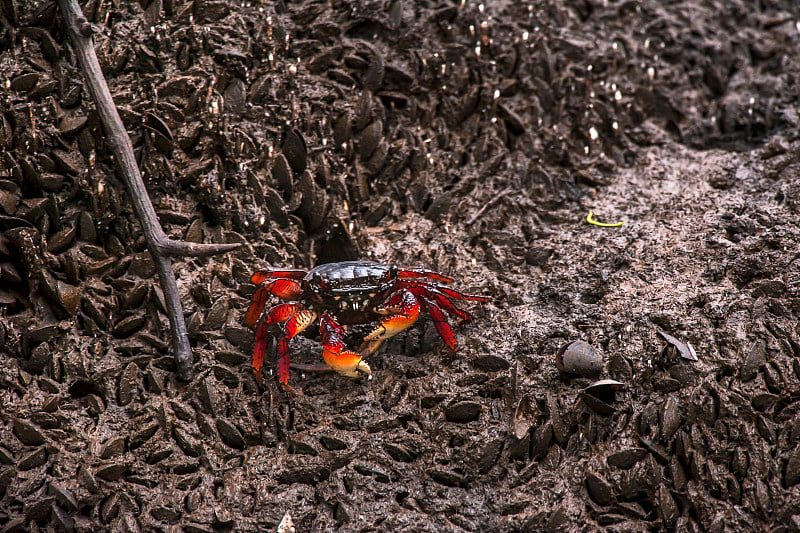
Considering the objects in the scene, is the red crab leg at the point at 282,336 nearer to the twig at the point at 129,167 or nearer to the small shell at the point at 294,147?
the twig at the point at 129,167

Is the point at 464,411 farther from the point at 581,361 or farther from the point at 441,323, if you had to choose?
the point at 581,361

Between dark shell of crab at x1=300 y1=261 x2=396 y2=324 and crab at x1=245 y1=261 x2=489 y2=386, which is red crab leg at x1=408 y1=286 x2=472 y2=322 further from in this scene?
dark shell of crab at x1=300 y1=261 x2=396 y2=324

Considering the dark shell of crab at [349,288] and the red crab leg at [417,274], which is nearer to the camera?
the dark shell of crab at [349,288]

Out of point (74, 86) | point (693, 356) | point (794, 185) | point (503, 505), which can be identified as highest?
point (74, 86)

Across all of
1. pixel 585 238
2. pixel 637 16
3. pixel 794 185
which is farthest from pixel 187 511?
pixel 637 16

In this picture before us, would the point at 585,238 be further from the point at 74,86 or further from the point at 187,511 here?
the point at 74,86

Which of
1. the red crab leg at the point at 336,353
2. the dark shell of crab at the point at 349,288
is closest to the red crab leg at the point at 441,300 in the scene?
the dark shell of crab at the point at 349,288

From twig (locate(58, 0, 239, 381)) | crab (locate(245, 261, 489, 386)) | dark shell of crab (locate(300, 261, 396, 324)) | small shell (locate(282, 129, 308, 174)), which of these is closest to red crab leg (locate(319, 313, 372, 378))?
crab (locate(245, 261, 489, 386))

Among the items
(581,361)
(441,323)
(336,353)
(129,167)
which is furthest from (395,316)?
(129,167)
